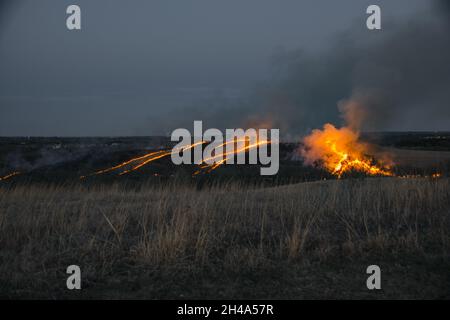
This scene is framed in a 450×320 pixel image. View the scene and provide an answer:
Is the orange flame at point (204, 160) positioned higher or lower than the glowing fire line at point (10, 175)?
higher

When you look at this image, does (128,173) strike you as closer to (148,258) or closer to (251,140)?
(251,140)

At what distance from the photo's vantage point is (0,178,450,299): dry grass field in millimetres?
4395

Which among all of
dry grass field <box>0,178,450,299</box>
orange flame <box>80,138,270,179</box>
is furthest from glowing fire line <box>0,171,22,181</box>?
dry grass field <box>0,178,450,299</box>

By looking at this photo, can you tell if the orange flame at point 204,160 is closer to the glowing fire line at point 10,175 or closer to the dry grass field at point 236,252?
the glowing fire line at point 10,175

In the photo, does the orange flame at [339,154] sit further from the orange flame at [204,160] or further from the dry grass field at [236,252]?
the dry grass field at [236,252]

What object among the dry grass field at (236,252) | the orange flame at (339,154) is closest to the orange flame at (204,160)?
the orange flame at (339,154)

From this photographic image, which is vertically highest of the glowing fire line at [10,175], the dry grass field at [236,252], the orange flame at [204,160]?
the orange flame at [204,160]

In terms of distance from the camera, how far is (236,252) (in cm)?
527

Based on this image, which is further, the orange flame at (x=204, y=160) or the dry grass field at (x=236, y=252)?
the orange flame at (x=204, y=160)

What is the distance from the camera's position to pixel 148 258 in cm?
505

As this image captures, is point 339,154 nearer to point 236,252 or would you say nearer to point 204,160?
point 204,160

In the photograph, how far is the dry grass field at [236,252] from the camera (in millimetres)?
4395

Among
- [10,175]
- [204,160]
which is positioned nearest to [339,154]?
[204,160]
